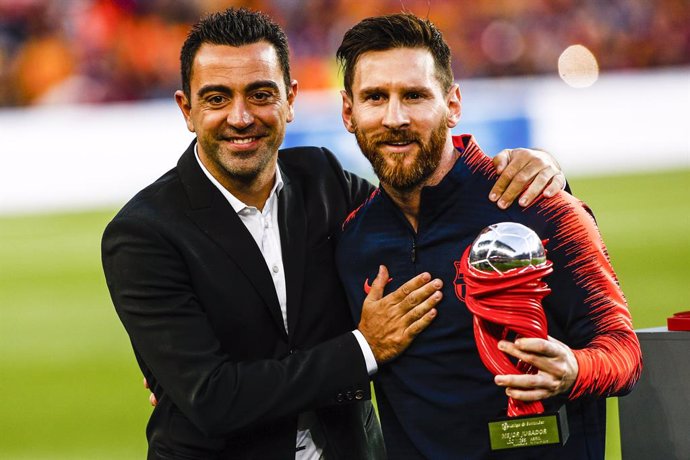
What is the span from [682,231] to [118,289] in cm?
703

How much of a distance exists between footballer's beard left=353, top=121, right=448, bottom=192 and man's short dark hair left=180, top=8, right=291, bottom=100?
0.52 meters

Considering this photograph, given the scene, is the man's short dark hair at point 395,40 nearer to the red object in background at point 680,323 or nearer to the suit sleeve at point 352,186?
the suit sleeve at point 352,186

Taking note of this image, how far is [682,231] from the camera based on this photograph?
8.63 meters

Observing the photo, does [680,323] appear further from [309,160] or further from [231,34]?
[231,34]

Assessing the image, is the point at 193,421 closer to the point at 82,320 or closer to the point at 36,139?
the point at 82,320

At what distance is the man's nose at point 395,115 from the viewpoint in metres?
2.32

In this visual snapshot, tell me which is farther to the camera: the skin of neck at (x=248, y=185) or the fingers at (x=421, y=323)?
the skin of neck at (x=248, y=185)

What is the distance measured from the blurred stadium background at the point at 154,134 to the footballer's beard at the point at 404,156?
2.65 metres

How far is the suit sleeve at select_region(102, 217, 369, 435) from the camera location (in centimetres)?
239

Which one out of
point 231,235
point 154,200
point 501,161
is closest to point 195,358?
point 231,235

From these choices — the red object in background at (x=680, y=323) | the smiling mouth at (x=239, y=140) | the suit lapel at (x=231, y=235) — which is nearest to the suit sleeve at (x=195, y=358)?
the suit lapel at (x=231, y=235)

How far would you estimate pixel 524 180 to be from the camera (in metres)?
2.32

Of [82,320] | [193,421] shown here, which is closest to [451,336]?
[193,421]

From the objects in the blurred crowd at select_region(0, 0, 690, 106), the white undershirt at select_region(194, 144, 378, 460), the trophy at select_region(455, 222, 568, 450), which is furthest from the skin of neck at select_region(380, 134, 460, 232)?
the blurred crowd at select_region(0, 0, 690, 106)
